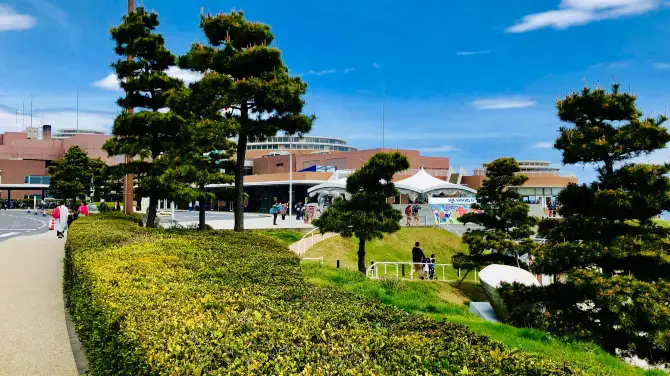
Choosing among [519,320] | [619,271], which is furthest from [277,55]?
[619,271]

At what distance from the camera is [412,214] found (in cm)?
3344

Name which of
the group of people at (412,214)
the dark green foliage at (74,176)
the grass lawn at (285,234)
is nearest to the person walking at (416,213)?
the group of people at (412,214)

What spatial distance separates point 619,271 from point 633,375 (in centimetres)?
517

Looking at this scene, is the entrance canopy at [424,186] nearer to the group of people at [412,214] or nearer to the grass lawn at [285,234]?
the group of people at [412,214]

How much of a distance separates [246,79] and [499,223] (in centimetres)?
1145

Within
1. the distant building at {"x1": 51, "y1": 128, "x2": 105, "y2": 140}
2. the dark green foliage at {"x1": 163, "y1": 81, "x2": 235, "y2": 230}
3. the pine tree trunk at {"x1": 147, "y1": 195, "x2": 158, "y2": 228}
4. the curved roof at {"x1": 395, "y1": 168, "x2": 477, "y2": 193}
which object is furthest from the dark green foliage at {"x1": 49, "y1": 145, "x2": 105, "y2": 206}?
the distant building at {"x1": 51, "y1": 128, "x2": 105, "y2": 140}

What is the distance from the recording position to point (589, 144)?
1033 cm

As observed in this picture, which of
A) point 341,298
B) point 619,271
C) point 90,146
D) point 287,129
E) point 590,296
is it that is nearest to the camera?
point 341,298

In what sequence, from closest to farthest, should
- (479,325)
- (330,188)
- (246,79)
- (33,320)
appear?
(33,320) < (479,325) < (246,79) < (330,188)

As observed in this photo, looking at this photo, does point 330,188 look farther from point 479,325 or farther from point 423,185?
point 479,325

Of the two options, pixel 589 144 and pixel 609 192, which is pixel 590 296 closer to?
pixel 609 192

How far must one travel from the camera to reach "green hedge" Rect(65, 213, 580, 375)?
3.06 metres

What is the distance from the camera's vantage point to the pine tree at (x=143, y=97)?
706 inches

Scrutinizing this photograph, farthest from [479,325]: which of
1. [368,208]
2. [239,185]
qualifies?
[239,185]
